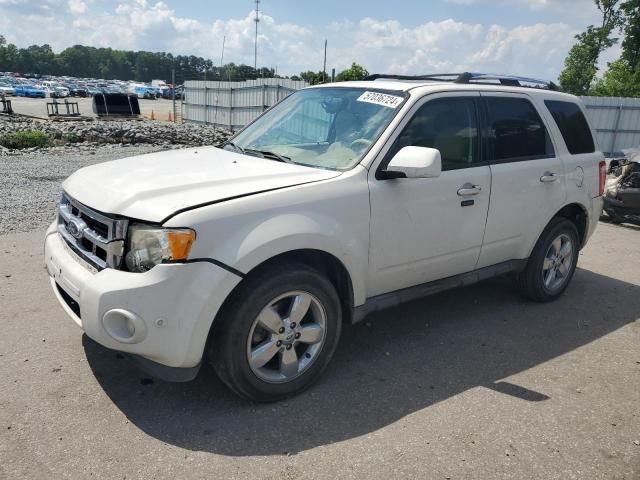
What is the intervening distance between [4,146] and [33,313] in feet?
42.9

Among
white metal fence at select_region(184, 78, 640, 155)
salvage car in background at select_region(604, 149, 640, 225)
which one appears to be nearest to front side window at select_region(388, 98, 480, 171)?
salvage car in background at select_region(604, 149, 640, 225)

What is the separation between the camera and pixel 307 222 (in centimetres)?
333

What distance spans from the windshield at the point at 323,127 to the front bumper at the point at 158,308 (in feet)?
4.09

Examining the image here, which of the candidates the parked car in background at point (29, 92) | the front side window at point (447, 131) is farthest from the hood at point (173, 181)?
the parked car in background at point (29, 92)

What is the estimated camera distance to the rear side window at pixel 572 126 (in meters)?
5.16

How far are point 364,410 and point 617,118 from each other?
67.0 feet

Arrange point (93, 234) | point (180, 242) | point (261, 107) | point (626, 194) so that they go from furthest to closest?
1. point (261, 107)
2. point (626, 194)
3. point (93, 234)
4. point (180, 242)

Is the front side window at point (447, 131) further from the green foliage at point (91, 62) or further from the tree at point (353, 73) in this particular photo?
the green foliage at point (91, 62)

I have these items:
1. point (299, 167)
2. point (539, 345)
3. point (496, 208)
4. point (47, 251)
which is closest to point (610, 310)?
point (539, 345)

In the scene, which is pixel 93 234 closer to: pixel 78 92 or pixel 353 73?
pixel 353 73

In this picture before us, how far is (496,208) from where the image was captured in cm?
450

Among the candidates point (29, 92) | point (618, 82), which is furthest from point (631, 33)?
point (29, 92)

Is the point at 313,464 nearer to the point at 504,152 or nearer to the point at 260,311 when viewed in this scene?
the point at 260,311

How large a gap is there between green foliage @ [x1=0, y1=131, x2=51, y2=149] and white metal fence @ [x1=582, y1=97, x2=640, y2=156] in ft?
58.6
